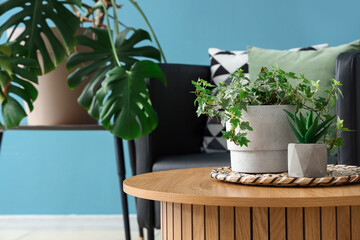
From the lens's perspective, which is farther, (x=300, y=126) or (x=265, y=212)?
(x=300, y=126)

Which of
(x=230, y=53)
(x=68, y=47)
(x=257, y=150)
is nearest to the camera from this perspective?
(x=257, y=150)

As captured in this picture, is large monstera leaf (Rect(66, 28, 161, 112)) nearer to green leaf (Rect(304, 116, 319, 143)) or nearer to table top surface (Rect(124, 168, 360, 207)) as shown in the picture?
table top surface (Rect(124, 168, 360, 207))

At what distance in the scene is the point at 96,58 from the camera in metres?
2.19

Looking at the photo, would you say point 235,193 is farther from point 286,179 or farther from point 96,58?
point 96,58

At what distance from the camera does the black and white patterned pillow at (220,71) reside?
224 centimetres

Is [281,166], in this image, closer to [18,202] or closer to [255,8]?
[255,8]

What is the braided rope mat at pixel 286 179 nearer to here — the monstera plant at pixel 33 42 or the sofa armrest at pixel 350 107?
the sofa armrest at pixel 350 107

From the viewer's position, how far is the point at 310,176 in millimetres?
1007

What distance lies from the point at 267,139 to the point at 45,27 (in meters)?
1.44

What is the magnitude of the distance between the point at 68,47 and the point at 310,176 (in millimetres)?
1425

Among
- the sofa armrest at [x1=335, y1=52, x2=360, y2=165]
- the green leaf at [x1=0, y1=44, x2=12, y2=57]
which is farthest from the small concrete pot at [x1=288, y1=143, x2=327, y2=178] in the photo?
the green leaf at [x1=0, y1=44, x2=12, y2=57]

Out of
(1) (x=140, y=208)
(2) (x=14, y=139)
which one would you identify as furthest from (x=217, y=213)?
(2) (x=14, y=139)

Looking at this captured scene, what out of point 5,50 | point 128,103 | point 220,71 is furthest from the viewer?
point 220,71

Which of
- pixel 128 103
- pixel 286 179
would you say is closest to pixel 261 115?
pixel 286 179
